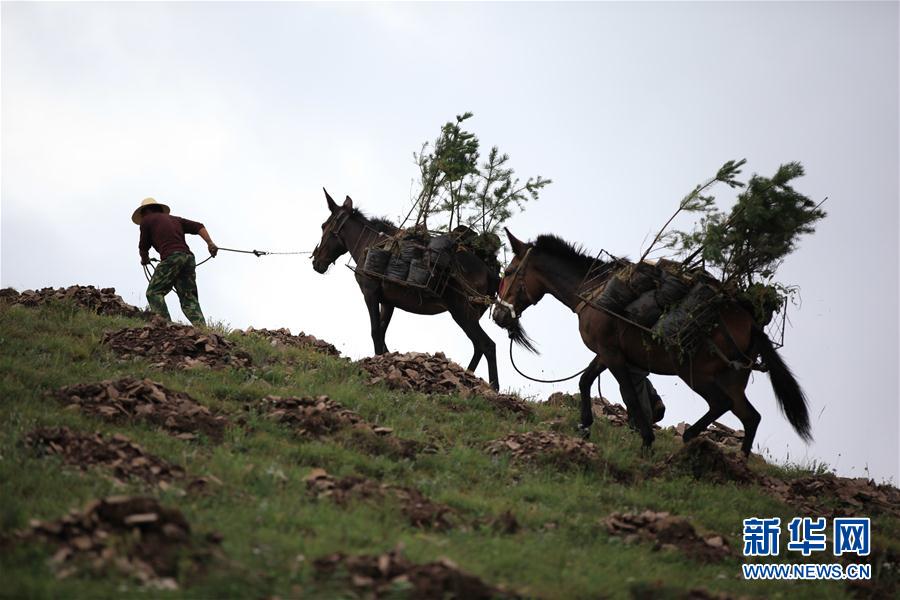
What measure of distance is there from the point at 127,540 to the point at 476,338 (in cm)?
1000

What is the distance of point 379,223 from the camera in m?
17.6

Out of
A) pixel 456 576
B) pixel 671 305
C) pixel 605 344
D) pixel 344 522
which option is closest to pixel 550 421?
pixel 605 344

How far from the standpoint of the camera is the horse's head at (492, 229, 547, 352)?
48.6ft

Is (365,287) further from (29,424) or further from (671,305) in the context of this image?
(29,424)

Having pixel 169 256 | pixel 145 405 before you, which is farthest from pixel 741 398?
pixel 169 256

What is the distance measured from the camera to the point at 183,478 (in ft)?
28.7

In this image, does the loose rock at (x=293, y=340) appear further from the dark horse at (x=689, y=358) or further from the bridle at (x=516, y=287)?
the dark horse at (x=689, y=358)

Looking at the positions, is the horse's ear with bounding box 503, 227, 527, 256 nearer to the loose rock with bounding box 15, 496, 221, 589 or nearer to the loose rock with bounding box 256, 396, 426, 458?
the loose rock with bounding box 256, 396, 426, 458

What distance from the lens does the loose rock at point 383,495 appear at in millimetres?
8812

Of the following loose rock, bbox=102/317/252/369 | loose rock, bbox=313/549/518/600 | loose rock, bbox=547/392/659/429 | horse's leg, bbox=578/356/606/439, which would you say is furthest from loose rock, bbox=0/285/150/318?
loose rock, bbox=313/549/518/600

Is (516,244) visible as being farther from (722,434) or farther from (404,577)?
(404,577)

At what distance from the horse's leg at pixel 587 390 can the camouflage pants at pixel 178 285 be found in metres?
6.67

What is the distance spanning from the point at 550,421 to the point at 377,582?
711cm

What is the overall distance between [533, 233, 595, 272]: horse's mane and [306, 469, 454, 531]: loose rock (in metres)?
5.83
